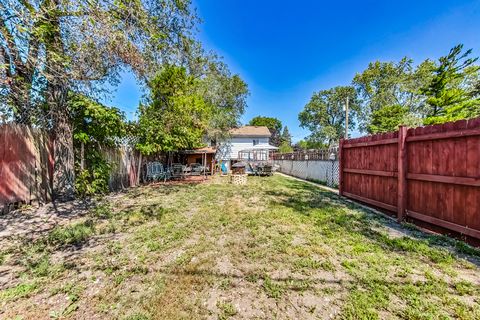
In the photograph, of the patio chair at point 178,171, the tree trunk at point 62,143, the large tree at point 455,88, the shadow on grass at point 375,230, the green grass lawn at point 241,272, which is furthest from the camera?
the large tree at point 455,88

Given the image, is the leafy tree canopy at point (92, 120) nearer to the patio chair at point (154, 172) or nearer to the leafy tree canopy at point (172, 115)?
the leafy tree canopy at point (172, 115)

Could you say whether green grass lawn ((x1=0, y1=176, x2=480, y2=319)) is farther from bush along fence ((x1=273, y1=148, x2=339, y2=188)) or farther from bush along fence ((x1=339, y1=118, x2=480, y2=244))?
bush along fence ((x1=273, y1=148, x2=339, y2=188))

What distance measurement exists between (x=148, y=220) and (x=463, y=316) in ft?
16.7

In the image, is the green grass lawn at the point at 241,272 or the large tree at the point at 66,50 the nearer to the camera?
the green grass lawn at the point at 241,272

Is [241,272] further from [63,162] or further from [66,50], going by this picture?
[63,162]

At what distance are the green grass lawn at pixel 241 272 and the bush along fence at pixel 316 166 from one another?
6.18m

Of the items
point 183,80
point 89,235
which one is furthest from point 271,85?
point 89,235

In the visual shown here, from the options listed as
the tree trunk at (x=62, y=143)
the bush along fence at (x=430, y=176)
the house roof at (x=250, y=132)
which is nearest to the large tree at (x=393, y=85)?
the house roof at (x=250, y=132)

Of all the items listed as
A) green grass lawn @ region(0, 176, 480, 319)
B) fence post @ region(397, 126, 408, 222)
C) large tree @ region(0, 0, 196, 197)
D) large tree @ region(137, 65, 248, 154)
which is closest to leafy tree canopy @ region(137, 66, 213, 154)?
large tree @ region(137, 65, 248, 154)

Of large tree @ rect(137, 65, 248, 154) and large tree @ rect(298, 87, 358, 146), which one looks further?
large tree @ rect(298, 87, 358, 146)

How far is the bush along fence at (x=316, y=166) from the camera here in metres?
10.6

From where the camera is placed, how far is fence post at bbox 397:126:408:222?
4.48 metres

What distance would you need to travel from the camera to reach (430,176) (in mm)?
3898

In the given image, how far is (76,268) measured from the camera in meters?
2.79
